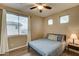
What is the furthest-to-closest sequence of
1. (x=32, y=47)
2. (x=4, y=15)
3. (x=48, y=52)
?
(x=32, y=47) → (x=4, y=15) → (x=48, y=52)

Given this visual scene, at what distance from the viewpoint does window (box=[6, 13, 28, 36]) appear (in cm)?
148

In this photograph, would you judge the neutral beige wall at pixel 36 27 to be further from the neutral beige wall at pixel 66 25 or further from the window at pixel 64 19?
the window at pixel 64 19

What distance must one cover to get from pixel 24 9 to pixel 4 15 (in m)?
0.41

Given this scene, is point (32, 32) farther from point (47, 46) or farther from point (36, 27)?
point (47, 46)

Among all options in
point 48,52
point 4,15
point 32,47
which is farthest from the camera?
point 32,47

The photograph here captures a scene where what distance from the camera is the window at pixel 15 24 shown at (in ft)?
4.84

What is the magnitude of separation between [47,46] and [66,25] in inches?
23.9

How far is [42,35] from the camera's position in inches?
65.6

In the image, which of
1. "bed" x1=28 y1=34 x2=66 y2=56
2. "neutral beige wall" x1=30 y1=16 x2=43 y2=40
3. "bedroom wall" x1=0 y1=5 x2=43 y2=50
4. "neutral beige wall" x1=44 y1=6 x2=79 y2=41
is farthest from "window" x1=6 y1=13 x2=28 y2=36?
"neutral beige wall" x1=44 y1=6 x2=79 y2=41

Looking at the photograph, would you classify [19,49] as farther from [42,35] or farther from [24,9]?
[24,9]

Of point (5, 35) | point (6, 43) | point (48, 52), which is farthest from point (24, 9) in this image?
point (48, 52)

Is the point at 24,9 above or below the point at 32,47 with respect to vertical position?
above

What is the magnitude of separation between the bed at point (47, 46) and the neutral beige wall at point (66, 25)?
173mm

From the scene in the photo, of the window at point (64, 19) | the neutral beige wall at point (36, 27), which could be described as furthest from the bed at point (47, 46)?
the window at point (64, 19)
